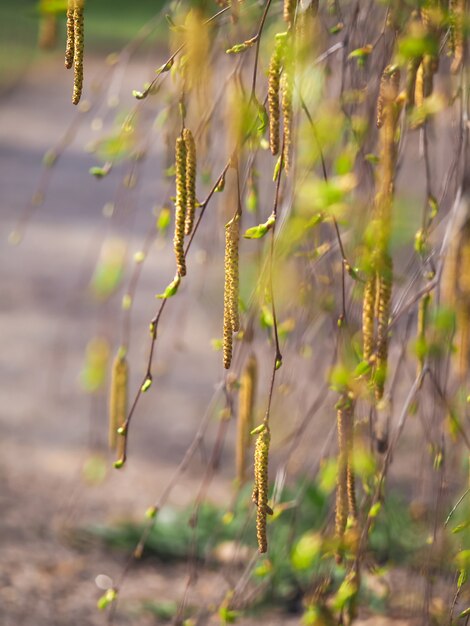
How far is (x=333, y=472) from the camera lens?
4.98 feet

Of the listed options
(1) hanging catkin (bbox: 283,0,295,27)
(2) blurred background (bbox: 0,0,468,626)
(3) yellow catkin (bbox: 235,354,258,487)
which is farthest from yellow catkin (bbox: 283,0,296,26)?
(3) yellow catkin (bbox: 235,354,258,487)

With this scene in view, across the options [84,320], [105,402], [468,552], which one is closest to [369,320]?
[468,552]

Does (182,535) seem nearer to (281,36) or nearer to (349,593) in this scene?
(349,593)

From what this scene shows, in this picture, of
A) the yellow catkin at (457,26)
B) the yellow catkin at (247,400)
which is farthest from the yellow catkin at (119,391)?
the yellow catkin at (457,26)

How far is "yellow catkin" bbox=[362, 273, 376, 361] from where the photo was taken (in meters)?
1.51

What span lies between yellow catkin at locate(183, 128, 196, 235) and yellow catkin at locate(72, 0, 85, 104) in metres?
0.16

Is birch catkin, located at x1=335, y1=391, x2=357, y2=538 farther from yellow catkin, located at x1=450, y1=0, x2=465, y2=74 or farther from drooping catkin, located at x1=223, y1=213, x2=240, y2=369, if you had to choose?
yellow catkin, located at x1=450, y1=0, x2=465, y2=74

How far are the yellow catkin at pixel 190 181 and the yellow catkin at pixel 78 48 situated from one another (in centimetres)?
16

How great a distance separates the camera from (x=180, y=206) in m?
1.41

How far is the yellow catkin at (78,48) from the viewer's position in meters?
1.39

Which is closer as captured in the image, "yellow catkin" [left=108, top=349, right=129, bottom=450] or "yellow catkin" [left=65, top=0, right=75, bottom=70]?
"yellow catkin" [left=65, top=0, right=75, bottom=70]

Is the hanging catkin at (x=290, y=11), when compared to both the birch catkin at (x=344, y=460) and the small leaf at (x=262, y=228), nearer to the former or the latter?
the small leaf at (x=262, y=228)

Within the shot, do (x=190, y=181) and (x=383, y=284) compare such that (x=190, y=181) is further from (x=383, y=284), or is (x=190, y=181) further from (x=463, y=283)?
(x=463, y=283)

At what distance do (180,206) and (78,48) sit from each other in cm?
25
